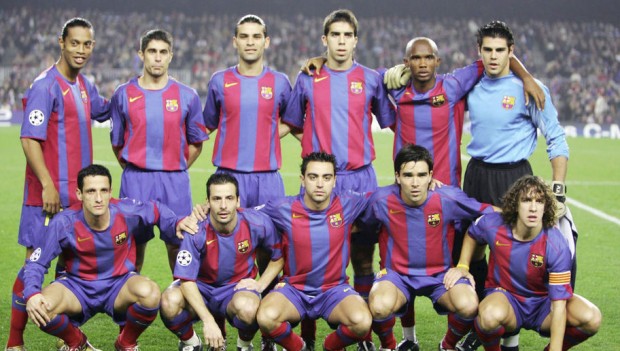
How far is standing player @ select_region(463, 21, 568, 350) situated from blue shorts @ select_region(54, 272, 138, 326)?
6.94 feet

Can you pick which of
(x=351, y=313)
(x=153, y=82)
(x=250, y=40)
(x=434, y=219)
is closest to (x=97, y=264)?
(x=153, y=82)

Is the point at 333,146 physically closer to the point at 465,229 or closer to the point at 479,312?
the point at 465,229

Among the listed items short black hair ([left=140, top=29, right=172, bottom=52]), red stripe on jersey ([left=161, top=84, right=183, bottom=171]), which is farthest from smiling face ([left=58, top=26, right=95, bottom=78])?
red stripe on jersey ([left=161, top=84, right=183, bottom=171])

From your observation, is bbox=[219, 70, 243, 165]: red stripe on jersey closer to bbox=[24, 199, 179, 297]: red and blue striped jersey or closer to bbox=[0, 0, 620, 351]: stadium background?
bbox=[24, 199, 179, 297]: red and blue striped jersey

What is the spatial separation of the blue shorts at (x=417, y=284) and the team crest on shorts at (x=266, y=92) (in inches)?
51.5

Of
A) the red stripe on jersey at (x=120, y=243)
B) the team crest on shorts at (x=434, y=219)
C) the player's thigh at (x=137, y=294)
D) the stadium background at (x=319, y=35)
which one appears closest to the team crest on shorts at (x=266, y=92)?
the red stripe on jersey at (x=120, y=243)

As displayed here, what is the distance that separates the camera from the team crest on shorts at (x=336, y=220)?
16.1 feet

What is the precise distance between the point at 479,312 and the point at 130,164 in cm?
223

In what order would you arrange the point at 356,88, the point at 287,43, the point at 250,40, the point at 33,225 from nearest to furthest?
the point at 33,225 < the point at 250,40 < the point at 356,88 < the point at 287,43

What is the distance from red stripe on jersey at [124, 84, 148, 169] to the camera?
5199 millimetres

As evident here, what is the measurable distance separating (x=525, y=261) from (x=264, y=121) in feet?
5.87

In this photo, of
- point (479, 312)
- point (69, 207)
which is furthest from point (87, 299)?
point (479, 312)

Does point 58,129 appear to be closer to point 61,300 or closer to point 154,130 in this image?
point 154,130

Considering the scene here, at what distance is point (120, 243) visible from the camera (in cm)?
487
